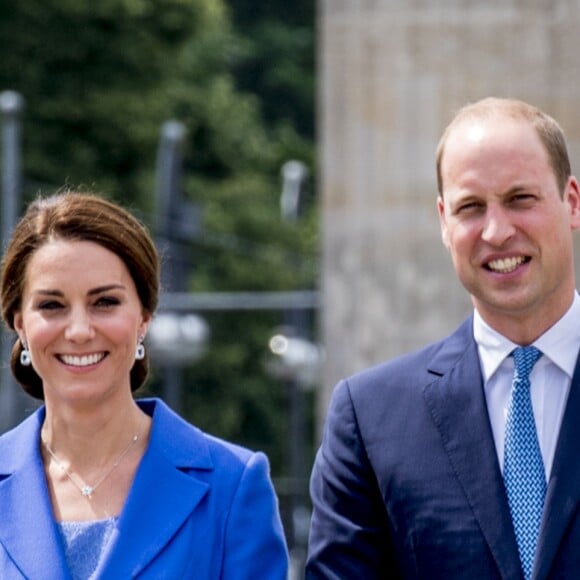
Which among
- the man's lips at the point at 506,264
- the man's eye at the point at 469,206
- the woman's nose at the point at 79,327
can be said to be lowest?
the woman's nose at the point at 79,327

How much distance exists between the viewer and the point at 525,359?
4.61 meters

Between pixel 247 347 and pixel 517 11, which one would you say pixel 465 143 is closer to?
pixel 517 11

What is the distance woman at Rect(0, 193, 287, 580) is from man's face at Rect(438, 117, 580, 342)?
705 millimetres

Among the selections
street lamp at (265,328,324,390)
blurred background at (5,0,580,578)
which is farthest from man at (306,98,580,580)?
street lamp at (265,328,324,390)

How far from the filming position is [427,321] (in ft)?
39.4

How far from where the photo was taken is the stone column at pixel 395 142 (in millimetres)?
11797

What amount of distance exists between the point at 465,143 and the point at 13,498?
1.35 meters

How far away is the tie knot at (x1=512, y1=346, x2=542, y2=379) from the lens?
15.1 feet

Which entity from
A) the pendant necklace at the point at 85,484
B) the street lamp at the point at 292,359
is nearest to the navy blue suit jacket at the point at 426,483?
the pendant necklace at the point at 85,484

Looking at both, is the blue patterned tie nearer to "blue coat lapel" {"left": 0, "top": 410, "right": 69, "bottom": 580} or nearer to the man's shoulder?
the man's shoulder

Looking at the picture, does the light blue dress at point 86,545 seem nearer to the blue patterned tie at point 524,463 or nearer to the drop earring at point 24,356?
the drop earring at point 24,356

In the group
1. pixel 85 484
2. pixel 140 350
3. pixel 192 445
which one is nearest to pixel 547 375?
pixel 192 445

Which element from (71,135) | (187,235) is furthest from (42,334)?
(71,135)

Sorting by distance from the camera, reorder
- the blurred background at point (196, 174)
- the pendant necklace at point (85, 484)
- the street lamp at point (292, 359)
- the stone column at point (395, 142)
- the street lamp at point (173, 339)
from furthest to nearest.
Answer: the blurred background at point (196, 174) < the street lamp at point (292, 359) < the street lamp at point (173, 339) < the stone column at point (395, 142) < the pendant necklace at point (85, 484)
